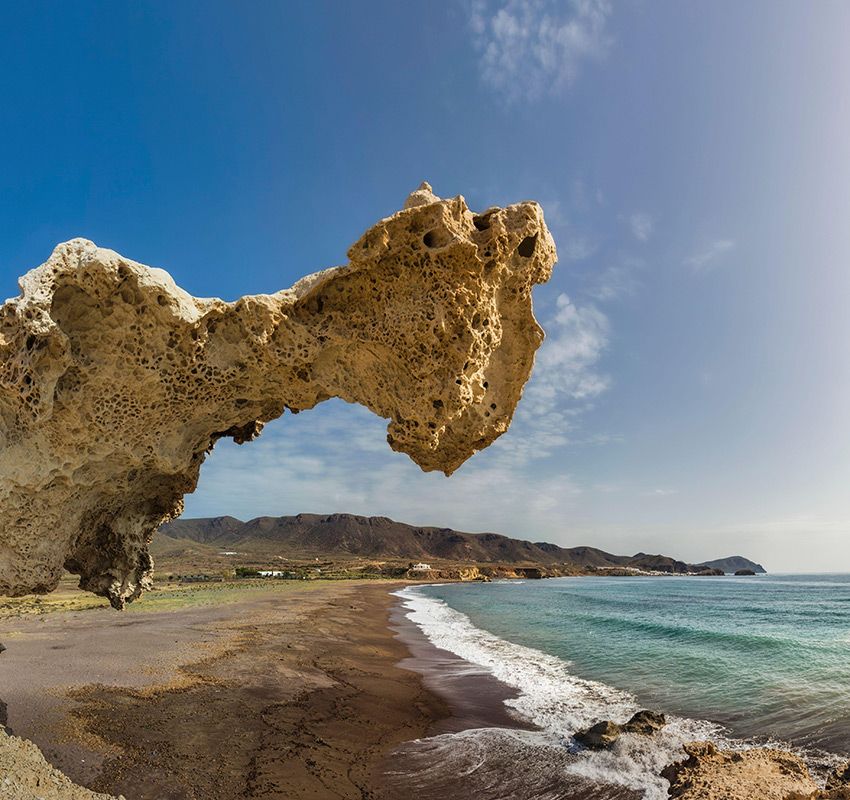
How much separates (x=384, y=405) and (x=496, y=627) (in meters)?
20.5

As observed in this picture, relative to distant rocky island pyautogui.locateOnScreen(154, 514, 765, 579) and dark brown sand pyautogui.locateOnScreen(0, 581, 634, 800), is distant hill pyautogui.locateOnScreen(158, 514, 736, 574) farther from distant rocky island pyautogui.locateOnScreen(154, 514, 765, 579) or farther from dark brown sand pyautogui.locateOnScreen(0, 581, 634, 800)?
dark brown sand pyautogui.locateOnScreen(0, 581, 634, 800)

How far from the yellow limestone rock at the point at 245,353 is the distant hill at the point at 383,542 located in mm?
148820

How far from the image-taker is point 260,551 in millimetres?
144625

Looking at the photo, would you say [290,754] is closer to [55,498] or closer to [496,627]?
[55,498]

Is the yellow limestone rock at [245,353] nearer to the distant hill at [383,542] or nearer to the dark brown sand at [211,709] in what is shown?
the dark brown sand at [211,709]

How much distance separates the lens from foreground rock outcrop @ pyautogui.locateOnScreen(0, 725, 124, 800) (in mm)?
4984

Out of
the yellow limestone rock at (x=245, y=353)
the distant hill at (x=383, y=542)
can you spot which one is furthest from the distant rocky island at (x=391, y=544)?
the yellow limestone rock at (x=245, y=353)

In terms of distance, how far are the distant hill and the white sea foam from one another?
5508 inches

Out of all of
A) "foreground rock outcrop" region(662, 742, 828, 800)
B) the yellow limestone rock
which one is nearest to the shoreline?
"foreground rock outcrop" region(662, 742, 828, 800)

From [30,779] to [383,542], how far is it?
169388 mm

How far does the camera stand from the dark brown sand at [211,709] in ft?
22.1

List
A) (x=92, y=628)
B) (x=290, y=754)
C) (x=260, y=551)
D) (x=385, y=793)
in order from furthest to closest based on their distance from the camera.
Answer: (x=260, y=551)
(x=92, y=628)
(x=290, y=754)
(x=385, y=793)

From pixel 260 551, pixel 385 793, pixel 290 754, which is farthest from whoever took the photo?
pixel 260 551

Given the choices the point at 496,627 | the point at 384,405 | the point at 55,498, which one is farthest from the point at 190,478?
the point at 496,627
